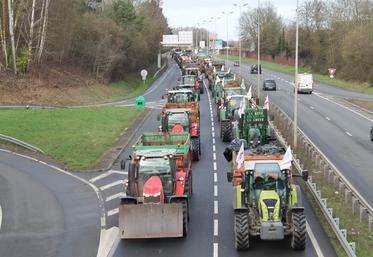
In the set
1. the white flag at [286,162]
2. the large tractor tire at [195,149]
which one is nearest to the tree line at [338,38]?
the large tractor tire at [195,149]

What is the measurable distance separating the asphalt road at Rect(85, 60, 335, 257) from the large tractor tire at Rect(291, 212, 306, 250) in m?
0.32

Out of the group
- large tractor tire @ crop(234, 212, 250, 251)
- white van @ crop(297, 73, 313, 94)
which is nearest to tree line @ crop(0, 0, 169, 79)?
white van @ crop(297, 73, 313, 94)

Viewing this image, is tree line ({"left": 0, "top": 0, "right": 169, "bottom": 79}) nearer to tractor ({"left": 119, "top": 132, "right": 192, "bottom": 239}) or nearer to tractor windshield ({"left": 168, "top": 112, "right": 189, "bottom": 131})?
tractor windshield ({"left": 168, "top": 112, "right": 189, "bottom": 131})

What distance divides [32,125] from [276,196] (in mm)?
25580

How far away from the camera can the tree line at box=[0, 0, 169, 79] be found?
61688 millimetres

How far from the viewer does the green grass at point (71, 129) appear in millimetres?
30328

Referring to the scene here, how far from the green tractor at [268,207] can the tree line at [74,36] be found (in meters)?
46.2

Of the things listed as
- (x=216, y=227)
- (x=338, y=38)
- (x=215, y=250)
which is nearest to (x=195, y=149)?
(x=216, y=227)

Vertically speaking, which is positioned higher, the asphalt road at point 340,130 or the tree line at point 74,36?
the tree line at point 74,36

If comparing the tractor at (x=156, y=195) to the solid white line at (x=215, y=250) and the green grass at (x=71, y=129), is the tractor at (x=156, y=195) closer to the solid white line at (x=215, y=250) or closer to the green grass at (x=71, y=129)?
the solid white line at (x=215, y=250)

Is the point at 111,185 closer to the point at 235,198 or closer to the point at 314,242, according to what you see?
the point at 235,198

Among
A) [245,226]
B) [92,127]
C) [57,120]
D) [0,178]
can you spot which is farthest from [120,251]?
[57,120]

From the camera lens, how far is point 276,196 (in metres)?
15.9

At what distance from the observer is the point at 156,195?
17.6 metres
